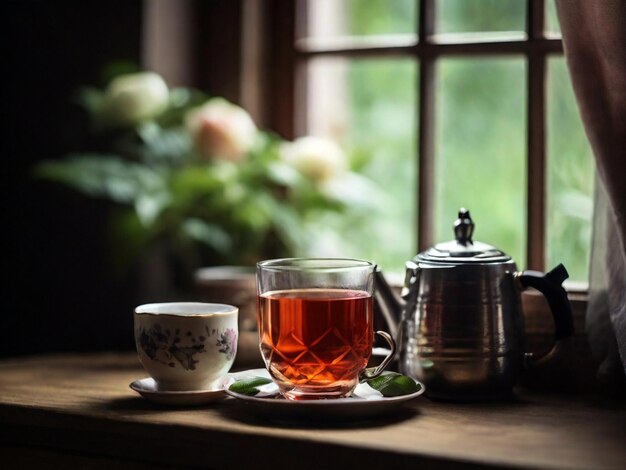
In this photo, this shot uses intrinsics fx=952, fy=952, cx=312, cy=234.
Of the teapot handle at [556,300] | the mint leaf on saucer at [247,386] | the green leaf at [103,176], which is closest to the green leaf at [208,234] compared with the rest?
the green leaf at [103,176]

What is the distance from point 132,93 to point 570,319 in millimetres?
824

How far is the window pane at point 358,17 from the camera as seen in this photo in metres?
1.67

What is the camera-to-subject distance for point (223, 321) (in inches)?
45.5

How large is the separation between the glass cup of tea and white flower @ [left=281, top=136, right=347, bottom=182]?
0.49 meters

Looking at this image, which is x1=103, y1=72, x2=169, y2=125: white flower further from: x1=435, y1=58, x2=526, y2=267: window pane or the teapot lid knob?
the teapot lid knob

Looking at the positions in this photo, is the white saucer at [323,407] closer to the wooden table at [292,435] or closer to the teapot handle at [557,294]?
the wooden table at [292,435]

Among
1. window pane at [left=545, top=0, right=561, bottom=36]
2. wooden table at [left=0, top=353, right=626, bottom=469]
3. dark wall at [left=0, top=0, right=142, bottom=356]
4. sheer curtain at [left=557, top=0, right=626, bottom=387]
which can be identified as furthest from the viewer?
dark wall at [left=0, top=0, right=142, bottom=356]

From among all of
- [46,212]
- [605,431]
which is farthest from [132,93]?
[605,431]

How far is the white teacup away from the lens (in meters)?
1.13

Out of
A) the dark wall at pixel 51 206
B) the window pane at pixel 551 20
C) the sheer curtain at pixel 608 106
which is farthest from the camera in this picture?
the dark wall at pixel 51 206

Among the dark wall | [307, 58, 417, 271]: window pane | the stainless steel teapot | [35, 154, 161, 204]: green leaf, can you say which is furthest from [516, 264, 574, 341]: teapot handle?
the dark wall

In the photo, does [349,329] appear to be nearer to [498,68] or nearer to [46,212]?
[498,68]

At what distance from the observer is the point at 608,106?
116cm

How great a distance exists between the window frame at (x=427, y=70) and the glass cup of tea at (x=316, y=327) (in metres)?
0.50
